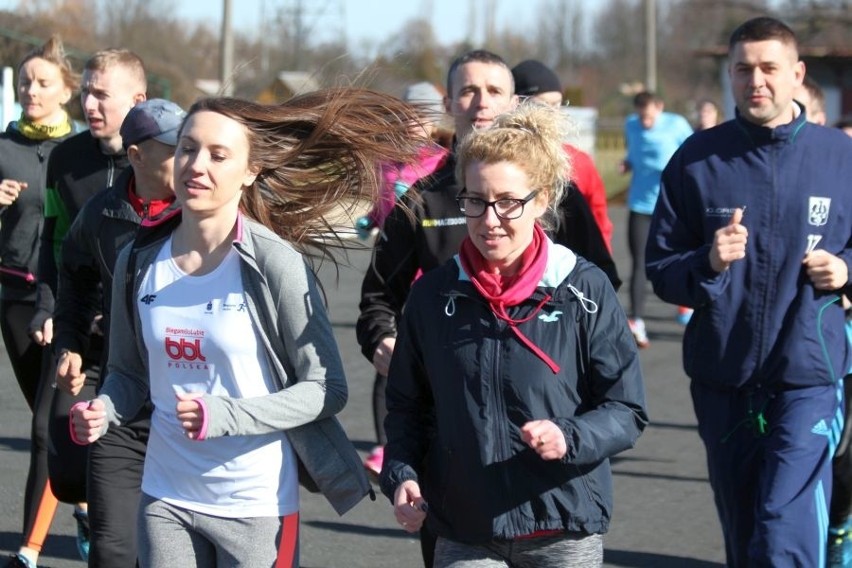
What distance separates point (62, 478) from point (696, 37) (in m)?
71.9

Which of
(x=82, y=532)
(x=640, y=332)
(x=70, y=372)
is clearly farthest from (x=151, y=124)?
(x=640, y=332)

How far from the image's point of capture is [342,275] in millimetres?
18578

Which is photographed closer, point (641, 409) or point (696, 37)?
point (641, 409)

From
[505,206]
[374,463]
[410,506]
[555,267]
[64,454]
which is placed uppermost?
[505,206]

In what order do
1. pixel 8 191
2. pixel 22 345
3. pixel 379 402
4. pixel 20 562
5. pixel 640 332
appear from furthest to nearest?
pixel 640 332, pixel 379 402, pixel 8 191, pixel 22 345, pixel 20 562

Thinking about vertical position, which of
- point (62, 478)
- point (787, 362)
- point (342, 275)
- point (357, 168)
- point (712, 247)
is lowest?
point (342, 275)

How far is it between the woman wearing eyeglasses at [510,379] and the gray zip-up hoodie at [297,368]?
0.21 metres

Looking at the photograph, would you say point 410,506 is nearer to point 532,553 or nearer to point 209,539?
point 532,553

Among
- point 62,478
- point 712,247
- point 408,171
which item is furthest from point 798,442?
point 62,478

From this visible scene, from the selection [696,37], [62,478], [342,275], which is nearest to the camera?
[62,478]

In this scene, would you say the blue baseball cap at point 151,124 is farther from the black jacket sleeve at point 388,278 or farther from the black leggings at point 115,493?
the black leggings at point 115,493

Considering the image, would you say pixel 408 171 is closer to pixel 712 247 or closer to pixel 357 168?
pixel 357 168

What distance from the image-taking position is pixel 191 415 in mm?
3588

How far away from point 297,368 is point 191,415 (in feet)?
1.24
